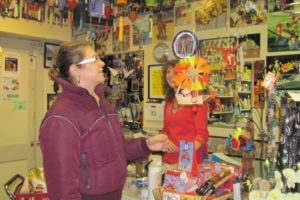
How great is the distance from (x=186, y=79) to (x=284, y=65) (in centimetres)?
122

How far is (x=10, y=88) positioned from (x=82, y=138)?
9.28 feet

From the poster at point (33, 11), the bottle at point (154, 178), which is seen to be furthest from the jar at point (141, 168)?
the poster at point (33, 11)

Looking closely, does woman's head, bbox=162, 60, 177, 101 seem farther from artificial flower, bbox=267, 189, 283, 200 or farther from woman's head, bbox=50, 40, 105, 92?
artificial flower, bbox=267, 189, 283, 200

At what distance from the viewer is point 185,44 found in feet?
6.51

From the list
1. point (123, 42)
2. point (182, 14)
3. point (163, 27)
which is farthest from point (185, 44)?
point (123, 42)

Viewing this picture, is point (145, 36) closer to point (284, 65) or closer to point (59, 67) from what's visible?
point (284, 65)

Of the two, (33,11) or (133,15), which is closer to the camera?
(133,15)

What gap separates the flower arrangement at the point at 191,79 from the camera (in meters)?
1.63

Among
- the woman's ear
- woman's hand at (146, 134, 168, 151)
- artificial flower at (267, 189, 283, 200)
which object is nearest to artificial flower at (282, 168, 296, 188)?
artificial flower at (267, 189, 283, 200)

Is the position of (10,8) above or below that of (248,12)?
above

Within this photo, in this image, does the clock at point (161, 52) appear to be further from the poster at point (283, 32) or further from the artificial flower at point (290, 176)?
the artificial flower at point (290, 176)

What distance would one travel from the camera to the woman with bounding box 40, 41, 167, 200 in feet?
4.68

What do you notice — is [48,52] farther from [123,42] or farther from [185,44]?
[185,44]

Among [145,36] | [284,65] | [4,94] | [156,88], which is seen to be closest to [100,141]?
[284,65]
